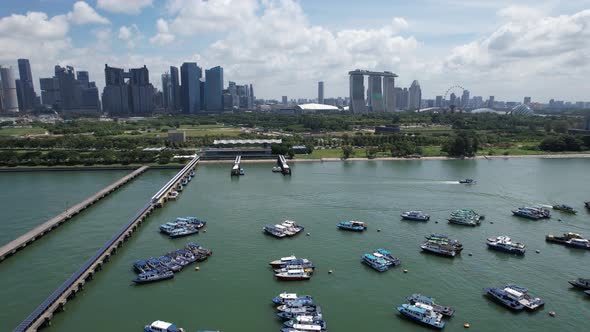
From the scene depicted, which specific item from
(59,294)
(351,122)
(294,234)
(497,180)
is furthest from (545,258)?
(351,122)

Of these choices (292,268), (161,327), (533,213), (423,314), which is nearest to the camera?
(161,327)

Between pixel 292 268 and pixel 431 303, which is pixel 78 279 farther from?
pixel 431 303

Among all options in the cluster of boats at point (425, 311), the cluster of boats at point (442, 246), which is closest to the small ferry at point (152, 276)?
the cluster of boats at point (425, 311)

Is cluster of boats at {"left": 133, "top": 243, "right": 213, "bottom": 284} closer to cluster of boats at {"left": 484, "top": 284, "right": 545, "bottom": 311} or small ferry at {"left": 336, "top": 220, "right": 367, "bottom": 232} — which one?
small ferry at {"left": 336, "top": 220, "right": 367, "bottom": 232}

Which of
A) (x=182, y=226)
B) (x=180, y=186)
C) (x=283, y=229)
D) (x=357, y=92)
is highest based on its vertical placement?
(x=357, y=92)

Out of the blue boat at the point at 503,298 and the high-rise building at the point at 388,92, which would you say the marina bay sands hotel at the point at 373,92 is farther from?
the blue boat at the point at 503,298

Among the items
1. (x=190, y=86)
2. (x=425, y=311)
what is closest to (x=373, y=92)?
(x=190, y=86)

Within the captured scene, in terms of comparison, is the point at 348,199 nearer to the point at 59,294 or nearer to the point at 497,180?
the point at 497,180
